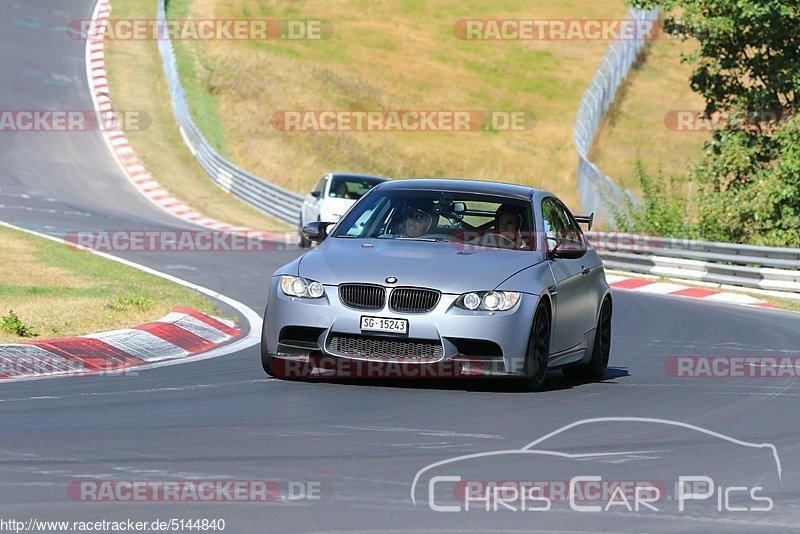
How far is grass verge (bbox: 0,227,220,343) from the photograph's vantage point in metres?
12.6

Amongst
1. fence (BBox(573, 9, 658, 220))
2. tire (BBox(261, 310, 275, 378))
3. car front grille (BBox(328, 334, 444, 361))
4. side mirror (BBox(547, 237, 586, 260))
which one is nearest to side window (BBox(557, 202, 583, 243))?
side mirror (BBox(547, 237, 586, 260))

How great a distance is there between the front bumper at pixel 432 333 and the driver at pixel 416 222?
119 centimetres

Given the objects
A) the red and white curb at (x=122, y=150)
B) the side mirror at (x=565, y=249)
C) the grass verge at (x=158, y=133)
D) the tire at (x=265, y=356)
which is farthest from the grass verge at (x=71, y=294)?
the grass verge at (x=158, y=133)

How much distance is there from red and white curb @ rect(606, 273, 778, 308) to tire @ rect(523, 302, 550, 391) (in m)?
13.0

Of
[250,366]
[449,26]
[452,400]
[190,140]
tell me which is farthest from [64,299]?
[449,26]

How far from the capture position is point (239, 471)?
22.7 feet

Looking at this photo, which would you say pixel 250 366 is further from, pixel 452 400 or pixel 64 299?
pixel 64 299

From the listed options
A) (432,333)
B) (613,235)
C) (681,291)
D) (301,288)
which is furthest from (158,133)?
(432,333)

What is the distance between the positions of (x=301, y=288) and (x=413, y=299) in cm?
80

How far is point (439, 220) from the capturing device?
1121 centimetres

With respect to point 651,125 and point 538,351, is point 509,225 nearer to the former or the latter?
point 538,351

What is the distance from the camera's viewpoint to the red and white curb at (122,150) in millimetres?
35400

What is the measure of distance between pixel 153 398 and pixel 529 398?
2.54 metres

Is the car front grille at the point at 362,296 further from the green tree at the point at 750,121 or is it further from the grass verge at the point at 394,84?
the grass verge at the point at 394,84
